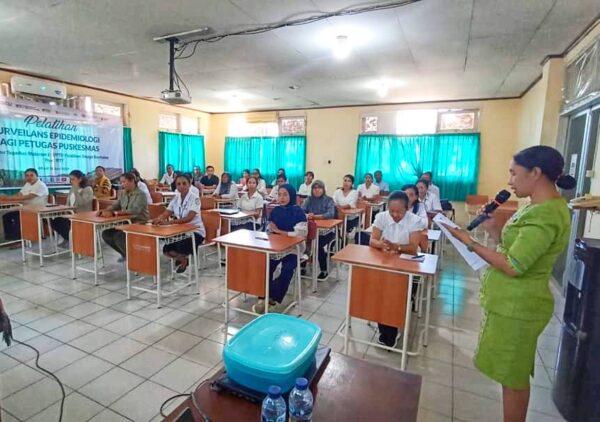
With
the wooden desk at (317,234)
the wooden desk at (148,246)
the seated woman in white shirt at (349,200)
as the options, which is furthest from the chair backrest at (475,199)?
the wooden desk at (148,246)

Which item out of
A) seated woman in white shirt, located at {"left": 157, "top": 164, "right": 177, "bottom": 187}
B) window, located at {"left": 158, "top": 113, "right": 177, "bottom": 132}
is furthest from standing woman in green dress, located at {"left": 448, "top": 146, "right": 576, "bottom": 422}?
window, located at {"left": 158, "top": 113, "right": 177, "bottom": 132}

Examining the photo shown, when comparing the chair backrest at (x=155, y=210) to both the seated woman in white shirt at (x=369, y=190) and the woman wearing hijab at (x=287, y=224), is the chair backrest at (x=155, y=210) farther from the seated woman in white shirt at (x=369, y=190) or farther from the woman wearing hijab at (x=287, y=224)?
the seated woman in white shirt at (x=369, y=190)

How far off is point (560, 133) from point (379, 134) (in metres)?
4.06

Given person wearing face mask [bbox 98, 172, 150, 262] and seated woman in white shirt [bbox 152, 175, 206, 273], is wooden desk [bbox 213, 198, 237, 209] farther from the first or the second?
seated woman in white shirt [bbox 152, 175, 206, 273]

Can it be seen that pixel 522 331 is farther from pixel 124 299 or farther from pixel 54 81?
pixel 54 81

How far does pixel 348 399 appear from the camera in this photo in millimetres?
1061

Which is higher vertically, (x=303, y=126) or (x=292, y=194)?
(x=303, y=126)

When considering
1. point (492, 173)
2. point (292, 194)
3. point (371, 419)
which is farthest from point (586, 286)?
point (492, 173)

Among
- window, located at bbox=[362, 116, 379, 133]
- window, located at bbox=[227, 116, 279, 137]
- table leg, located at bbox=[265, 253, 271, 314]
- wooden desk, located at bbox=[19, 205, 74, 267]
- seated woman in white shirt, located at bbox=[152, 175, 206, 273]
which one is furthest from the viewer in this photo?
window, located at bbox=[227, 116, 279, 137]

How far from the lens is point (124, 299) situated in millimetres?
3449

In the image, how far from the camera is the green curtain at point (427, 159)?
7285 millimetres

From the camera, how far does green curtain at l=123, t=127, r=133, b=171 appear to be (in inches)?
286

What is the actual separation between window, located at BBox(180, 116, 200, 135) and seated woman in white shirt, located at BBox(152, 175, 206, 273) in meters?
5.70

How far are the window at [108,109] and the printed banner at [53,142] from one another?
11 centimetres
